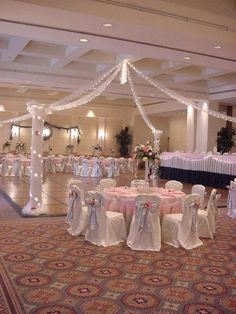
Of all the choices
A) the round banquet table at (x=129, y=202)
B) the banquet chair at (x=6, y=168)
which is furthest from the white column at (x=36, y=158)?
the banquet chair at (x=6, y=168)

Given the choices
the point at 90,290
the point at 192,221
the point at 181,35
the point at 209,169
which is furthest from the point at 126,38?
the point at 209,169

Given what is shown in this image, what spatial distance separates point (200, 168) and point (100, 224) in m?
7.60

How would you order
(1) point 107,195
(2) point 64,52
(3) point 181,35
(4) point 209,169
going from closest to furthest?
(1) point 107,195 → (3) point 181,35 → (2) point 64,52 → (4) point 209,169

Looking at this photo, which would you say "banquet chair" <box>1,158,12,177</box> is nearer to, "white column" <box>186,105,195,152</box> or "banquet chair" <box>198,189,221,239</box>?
"white column" <box>186,105,195,152</box>

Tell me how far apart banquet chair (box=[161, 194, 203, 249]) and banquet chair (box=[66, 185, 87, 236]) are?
4.09 feet

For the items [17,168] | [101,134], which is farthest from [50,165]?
[101,134]

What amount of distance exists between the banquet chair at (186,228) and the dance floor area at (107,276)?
0.16 meters

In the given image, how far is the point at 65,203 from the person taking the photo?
821cm

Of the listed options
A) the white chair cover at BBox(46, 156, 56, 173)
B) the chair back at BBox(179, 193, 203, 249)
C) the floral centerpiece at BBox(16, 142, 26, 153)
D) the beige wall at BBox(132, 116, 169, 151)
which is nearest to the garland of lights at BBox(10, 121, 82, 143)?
the floral centerpiece at BBox(16, 142, 26, 153)

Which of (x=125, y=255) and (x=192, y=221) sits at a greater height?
(x=192, y=221)

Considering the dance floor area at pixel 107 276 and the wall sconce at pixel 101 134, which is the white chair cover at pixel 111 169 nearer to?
the wall sconce at pixel 101 134

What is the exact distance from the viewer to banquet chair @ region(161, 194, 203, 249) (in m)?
5.14

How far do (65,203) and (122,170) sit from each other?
8700 mm

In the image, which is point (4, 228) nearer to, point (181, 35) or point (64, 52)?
point (181, 35)
